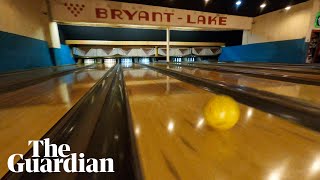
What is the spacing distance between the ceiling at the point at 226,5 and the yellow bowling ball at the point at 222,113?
5.58 meters

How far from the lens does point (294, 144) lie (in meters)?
0.52

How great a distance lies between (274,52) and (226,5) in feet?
7.25

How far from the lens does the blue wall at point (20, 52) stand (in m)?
2.88

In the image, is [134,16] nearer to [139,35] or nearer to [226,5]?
[139,35]

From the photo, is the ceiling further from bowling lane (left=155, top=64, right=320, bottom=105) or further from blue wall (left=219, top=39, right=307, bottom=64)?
bowling lane (left=155, top=64, right=320, bottom=105)

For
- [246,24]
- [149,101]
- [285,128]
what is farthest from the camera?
[246,24]

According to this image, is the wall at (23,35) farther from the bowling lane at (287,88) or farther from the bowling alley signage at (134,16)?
the bowling lane at (287,88)

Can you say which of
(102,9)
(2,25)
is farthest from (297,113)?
(102,9)

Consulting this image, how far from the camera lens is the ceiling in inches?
212

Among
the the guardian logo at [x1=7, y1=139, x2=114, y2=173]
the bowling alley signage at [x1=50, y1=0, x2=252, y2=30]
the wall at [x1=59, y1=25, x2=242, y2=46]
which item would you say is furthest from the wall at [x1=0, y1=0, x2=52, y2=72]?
the the guardian logo at [x1=7, y1=139, x2=114, y2=173]

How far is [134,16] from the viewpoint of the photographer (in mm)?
5566

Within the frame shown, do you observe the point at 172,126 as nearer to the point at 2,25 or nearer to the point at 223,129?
the point at 223,129

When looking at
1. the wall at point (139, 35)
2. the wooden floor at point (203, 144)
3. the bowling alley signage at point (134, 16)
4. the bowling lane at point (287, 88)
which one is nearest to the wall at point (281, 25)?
the bowling alley signage at point (134, 16)

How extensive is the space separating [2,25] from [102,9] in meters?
2.75
